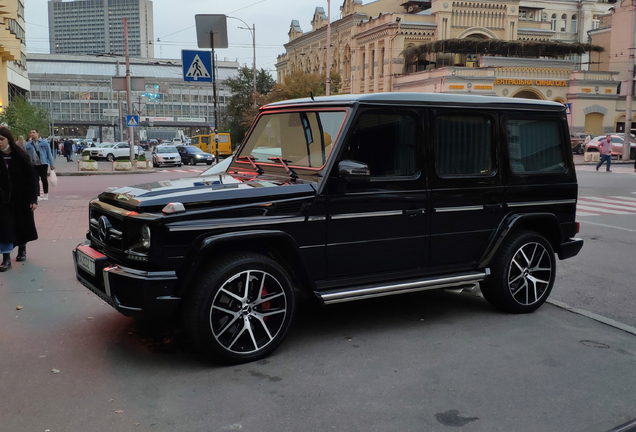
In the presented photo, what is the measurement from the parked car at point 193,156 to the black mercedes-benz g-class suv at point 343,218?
37.8 metres

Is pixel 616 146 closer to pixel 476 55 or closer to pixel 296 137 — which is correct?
pixel 476 55

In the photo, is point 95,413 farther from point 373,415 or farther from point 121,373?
point 373,415

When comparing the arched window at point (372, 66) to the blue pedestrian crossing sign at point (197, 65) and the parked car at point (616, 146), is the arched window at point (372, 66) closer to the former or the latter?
the parked car at point (616, 146)

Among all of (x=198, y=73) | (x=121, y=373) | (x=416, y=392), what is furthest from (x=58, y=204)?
(x=416, y=392)

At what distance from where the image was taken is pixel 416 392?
13.7 ft

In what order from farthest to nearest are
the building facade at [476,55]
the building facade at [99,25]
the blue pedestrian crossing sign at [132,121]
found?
the building facade at [99,25] → the building facade at [476,55] → the blue pedestrian crossing sign at [132,121]

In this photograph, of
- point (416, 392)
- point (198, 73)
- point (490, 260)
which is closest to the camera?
point (416, 392)

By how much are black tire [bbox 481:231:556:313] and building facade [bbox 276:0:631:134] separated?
44380mm

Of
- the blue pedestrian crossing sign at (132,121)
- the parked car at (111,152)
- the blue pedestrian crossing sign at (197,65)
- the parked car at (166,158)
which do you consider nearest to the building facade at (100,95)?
the parked car at (111,152)

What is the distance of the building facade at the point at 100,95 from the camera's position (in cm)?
11619

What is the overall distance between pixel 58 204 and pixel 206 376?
12526 mm

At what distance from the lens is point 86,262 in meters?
4.98

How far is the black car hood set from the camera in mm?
4461

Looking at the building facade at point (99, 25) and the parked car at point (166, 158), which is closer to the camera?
the parked car at point (166, 158)
